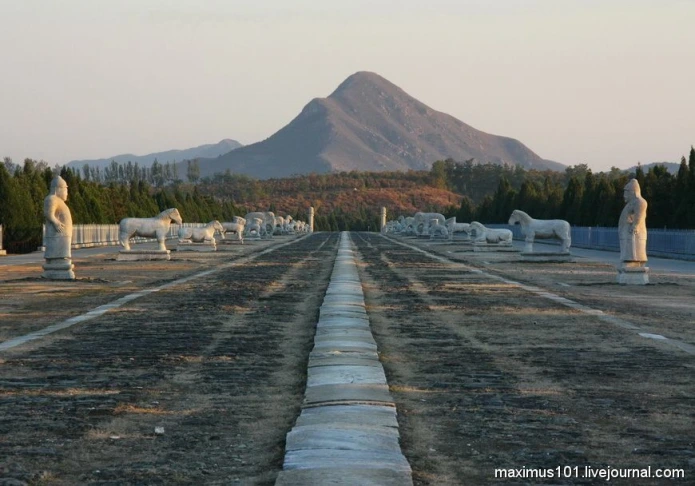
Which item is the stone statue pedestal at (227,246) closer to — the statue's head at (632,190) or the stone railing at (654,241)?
the stone railing at (654,241)

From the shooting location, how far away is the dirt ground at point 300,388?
266 inches

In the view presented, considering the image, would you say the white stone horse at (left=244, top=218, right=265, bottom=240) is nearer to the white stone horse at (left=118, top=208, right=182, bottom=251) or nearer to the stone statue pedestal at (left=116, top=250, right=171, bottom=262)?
the white stone horse at (left=118, top=208, right=182, bottom=251)

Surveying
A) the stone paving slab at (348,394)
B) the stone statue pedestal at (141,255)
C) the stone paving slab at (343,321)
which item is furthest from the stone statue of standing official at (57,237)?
the stone paving slab at (348,394)

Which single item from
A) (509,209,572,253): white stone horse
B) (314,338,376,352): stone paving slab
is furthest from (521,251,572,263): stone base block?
(314,338,376,352): stone paving slab

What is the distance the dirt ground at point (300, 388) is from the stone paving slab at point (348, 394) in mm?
177

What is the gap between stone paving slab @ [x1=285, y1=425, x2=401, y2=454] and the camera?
6.86 metres

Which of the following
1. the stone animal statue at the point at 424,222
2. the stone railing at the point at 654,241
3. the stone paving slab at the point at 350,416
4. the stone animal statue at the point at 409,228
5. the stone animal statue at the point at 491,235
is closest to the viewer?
the stone paving slab at the point at 350,416

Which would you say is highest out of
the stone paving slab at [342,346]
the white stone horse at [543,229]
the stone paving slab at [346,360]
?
the white stone horse at [543,229]

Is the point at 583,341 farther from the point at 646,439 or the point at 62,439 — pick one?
the point at 62,439

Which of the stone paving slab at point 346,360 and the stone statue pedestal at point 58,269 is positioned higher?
the stone paving slab at point 346,360

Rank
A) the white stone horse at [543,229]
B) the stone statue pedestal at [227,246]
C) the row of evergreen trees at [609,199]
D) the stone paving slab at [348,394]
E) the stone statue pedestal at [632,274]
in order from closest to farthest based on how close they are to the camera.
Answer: the stone paving slab at [348,394] → the stone statue pedestal at [632,274] → the white stone horse at [543,229] → the row of evergreen trees at [609,199] → the stone statue pedestal at [227,246]

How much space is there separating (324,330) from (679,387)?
218 inches

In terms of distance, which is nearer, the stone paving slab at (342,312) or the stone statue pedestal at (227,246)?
the stone paving slab at (342,312)

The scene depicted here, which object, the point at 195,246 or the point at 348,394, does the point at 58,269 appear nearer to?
the point at 348,394
